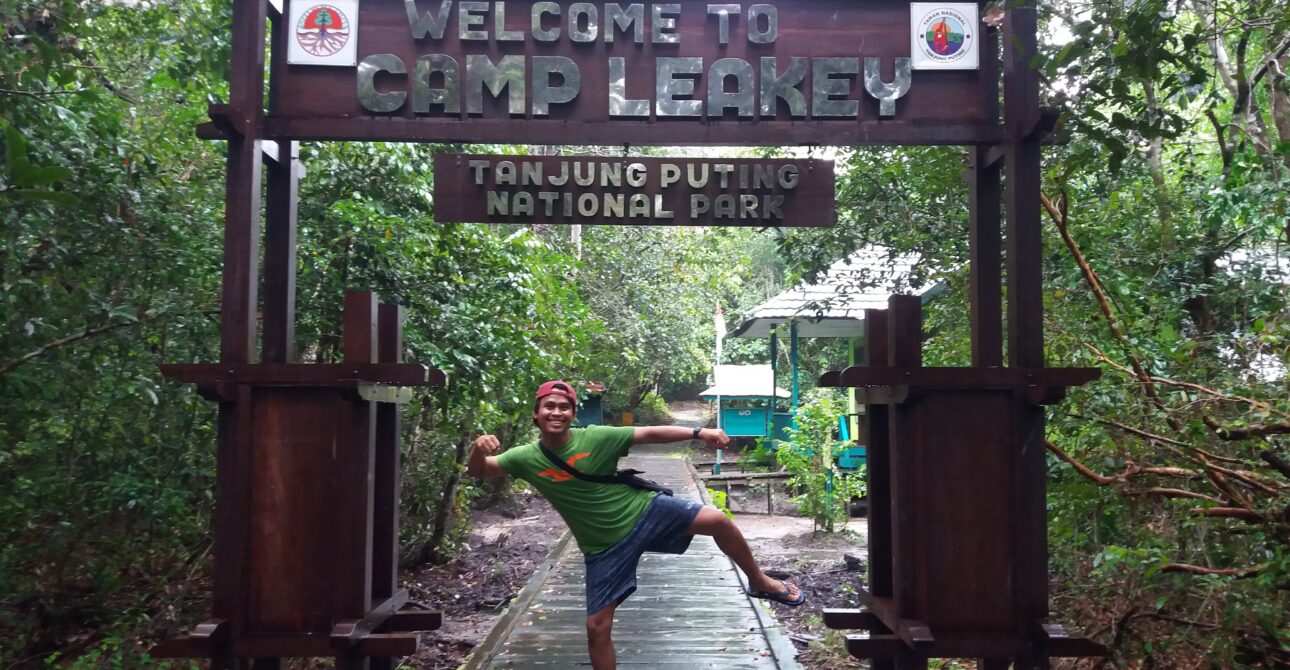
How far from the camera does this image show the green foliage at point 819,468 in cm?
1324

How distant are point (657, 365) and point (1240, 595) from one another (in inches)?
1012

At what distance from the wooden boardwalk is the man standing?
6.18ft

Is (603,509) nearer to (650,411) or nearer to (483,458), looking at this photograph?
(483,458)

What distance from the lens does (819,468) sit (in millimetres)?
13750

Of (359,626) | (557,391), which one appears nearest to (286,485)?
(359,626)

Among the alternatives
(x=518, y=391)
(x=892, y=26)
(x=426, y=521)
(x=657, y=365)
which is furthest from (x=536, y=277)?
(x=657, y=365)

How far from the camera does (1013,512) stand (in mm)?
3908

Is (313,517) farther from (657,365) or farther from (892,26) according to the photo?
(657,365)

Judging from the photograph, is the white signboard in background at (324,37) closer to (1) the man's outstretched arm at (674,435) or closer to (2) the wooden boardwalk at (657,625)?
(1) the man's outstretched arm at (674,435)

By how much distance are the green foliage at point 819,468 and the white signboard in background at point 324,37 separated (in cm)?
1014

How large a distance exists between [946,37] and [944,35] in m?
0.01

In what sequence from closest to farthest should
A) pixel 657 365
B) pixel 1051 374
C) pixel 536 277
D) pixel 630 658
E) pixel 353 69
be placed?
pixel 1051 374
pixel 353 69
pixel 630 658
pixel 536 277
pixel 657 365

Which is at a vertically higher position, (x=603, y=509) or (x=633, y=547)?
(x=603, y=509)

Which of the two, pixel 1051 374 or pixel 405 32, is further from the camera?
pixel 405 32
